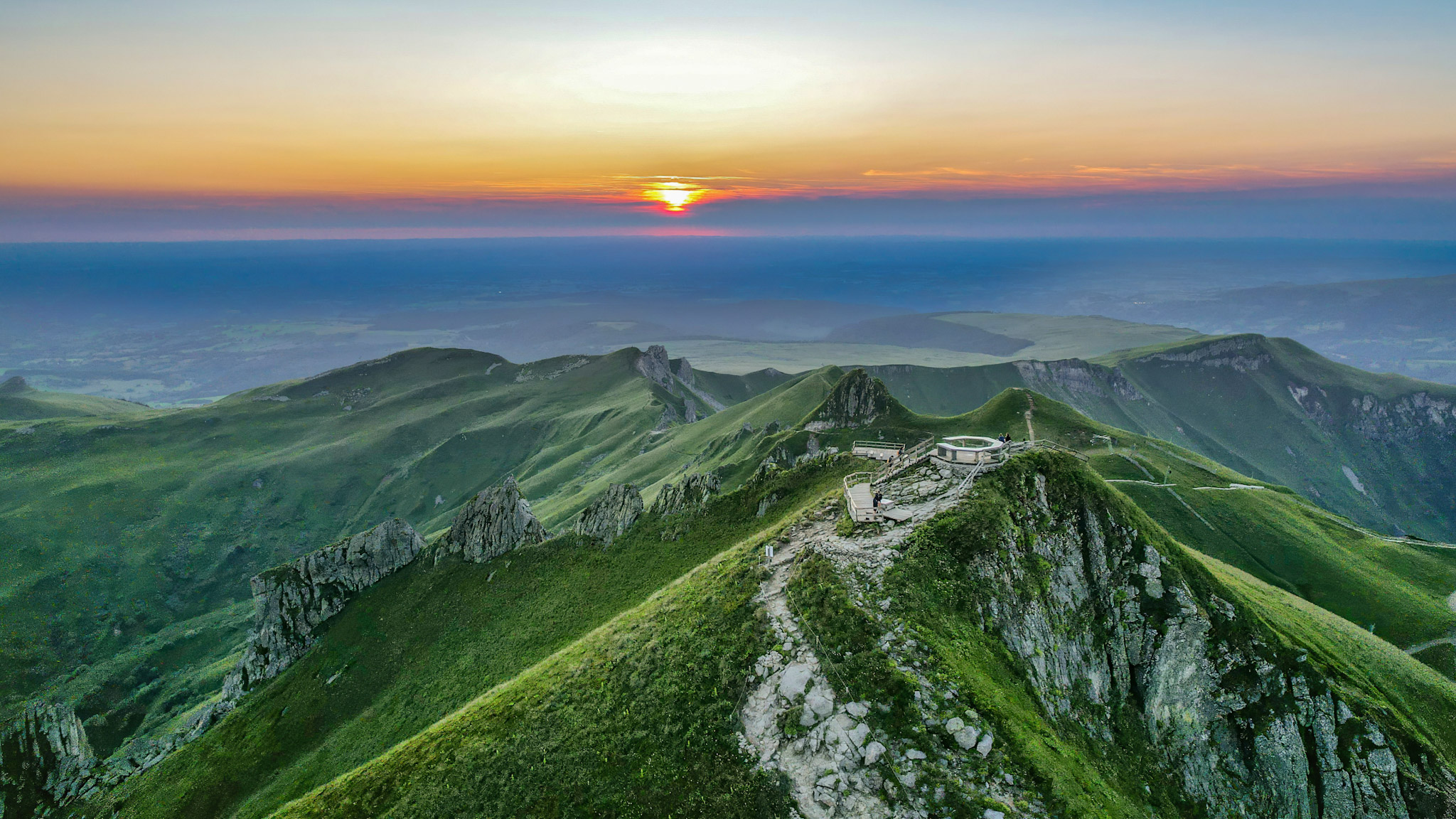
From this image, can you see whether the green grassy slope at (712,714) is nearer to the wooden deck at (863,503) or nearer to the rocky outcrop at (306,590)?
the wooden deck at (863,503)

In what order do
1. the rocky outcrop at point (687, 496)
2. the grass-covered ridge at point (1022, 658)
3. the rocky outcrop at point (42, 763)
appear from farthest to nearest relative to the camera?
the rocky outcrop at point (687, 496)
the rocky outcrop at point (42, 763)
the grass-covered ridge at point (1022, 658)

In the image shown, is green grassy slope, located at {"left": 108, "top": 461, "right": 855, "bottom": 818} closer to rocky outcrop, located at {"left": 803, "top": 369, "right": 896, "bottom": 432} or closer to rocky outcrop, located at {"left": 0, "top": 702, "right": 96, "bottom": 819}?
rocky outcrop, located at {"left": 0, "top": 702, "right": 96, "bottom": 819}

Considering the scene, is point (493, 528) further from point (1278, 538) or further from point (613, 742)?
point (1278, 538)

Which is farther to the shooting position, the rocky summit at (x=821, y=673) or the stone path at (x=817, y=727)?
the rocky summit at (x=821, y=673)

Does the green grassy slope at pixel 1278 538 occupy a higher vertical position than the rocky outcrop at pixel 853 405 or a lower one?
lower

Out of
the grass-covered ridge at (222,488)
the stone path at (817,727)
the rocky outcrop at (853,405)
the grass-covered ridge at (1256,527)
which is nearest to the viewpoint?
the stone path at (817,727)

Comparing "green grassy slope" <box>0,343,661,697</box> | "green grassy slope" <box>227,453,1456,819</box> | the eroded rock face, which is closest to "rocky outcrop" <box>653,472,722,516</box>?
"green grassy slope" <box>227,453,1456,819</box>

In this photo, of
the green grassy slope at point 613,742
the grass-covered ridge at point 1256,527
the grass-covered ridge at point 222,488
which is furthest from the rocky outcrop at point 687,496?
the grass-covered ridge at point 1256,527
